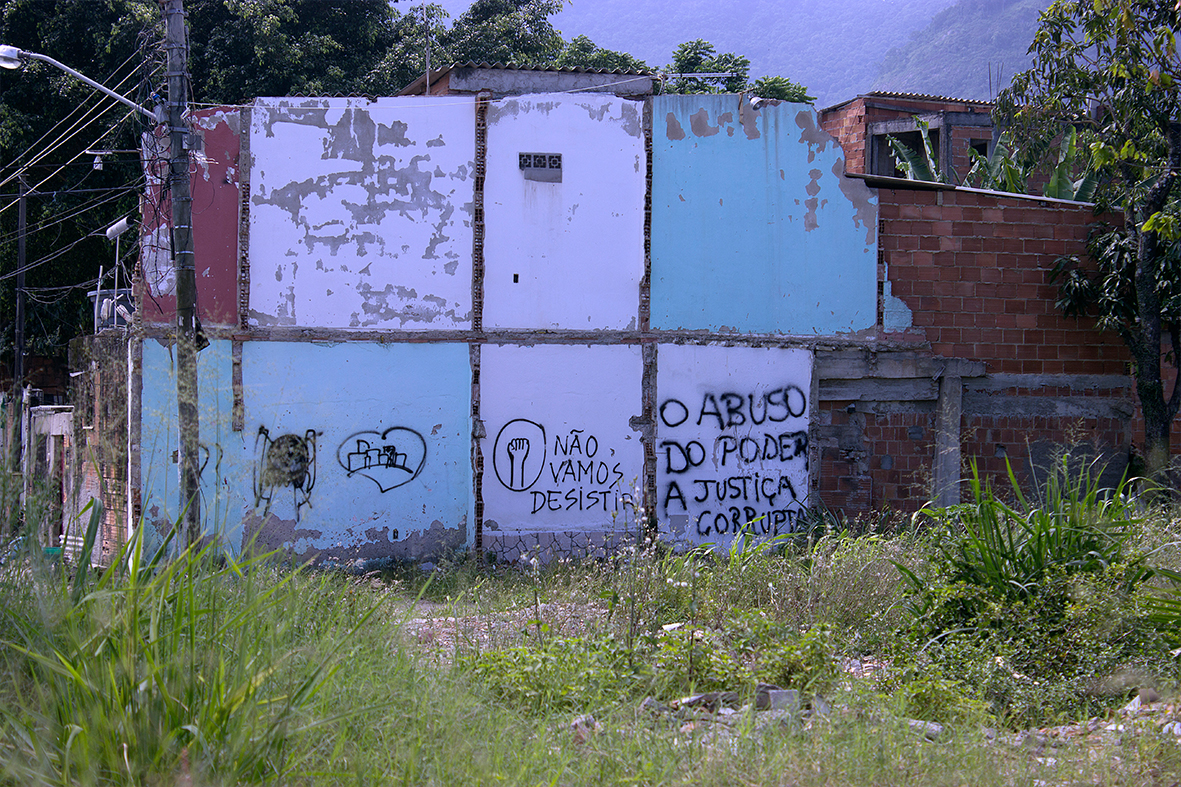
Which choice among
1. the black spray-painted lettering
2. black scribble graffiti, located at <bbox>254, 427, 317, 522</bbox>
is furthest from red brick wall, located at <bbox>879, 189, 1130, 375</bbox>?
black scribble graffiti, located at <bbox>254, 427, 317, 522</bbox>

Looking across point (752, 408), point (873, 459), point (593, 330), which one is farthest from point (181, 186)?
point (873, 459)

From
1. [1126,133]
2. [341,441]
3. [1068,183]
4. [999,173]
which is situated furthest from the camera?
[999,173]

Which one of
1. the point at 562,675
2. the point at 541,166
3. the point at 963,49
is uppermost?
the point at 963,49

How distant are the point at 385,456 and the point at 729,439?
4246 millimetres

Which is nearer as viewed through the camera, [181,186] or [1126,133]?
[181,186]

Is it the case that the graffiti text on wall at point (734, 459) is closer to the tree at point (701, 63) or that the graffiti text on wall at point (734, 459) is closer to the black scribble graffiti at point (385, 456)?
the black scribble graffiti at point (385, 456)

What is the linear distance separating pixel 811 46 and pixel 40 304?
145253 mm

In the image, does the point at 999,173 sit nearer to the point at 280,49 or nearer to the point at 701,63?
the point at 701,63

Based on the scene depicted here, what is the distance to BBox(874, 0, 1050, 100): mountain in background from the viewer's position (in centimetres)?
10312

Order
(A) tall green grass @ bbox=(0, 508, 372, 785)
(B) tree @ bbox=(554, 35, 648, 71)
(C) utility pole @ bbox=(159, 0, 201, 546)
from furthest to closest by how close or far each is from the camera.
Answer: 1. (B) tree @ bbox=(554, 35, 648, 71)
2. (C) utility pole @ bbox=(159, 0, 201, 546)
3. (A) tall green grass @ bbox=(0, 508, 372, 785)

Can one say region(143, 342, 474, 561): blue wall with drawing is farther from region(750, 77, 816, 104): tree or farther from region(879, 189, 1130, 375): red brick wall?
region(750, 77, 816, 104): tree

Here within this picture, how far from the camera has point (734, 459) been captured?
11.9 meters

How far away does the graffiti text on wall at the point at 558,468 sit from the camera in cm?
1155

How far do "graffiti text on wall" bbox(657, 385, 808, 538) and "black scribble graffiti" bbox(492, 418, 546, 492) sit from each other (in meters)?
1.51
